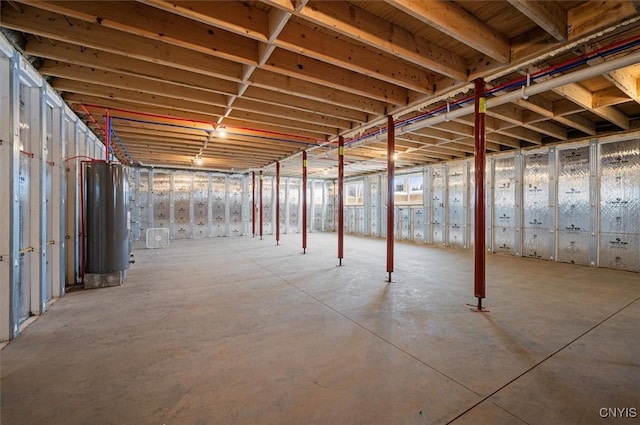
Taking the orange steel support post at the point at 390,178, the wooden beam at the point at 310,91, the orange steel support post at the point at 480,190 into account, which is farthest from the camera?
the orange steel support post at the point at 390,178

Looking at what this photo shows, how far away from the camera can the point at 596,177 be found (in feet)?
20.3

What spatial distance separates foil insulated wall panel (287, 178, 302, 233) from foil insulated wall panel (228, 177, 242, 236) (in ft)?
8.21

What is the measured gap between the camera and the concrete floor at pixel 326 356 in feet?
5.66

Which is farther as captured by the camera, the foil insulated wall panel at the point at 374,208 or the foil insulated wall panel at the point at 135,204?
the foil insulated wall panel at the point at 374,208

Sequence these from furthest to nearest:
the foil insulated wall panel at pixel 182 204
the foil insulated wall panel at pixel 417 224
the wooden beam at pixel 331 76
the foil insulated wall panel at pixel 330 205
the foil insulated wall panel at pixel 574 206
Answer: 1. the foil insulated wall panel at pixel 330 205
2. the foil insulated wall panel at pixel 182 204
3. the foil insulated wall panel at pixel 417 224
4. the foil insulated wall panel at pixel 574 206
5. the wooden beam at pixel 331 76

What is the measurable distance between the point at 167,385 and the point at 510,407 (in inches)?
89.9

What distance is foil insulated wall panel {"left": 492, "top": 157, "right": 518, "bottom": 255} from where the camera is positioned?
7723mm

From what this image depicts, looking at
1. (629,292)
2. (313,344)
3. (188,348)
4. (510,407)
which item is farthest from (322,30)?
(629,292)

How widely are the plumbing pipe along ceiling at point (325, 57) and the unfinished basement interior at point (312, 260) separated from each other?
0.02 metres

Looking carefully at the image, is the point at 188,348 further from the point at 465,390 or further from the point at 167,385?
the point at 465,390

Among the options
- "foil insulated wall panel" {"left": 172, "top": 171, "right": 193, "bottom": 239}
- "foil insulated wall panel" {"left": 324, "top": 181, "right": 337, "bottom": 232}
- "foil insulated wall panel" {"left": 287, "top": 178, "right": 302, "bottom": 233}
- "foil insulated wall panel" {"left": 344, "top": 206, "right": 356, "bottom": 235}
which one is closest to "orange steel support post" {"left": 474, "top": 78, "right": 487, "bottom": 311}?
"foil insulated wall panel" {"left": 344, "top": 206, "right": 356, "bottom": 235}

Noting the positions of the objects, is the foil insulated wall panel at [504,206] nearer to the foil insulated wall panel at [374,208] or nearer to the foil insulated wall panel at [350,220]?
the foil insulated wall panel at [374,208]

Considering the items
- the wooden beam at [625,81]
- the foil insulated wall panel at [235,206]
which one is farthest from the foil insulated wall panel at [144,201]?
the wooden beam at [625,81]

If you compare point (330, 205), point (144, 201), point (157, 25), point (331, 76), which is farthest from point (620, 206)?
point (144, 201)
